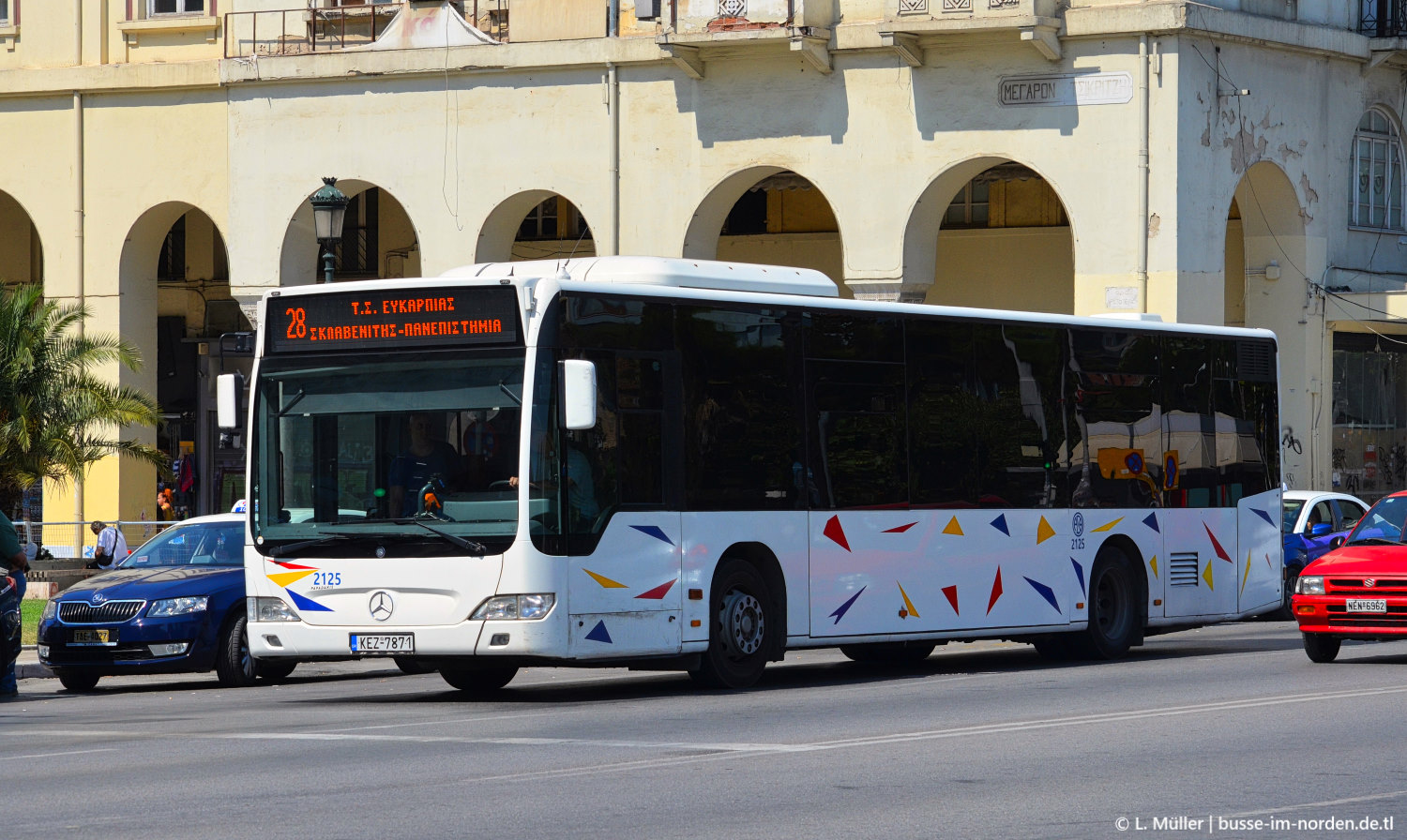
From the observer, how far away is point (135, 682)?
19672 millimetres

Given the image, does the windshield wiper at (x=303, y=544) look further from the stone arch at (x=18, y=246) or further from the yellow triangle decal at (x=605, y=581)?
the stone arch at (x=18, y=246)

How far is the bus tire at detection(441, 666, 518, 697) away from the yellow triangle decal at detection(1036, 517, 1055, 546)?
482 centimetres

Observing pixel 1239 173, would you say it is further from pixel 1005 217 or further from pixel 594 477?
pixel 594 477

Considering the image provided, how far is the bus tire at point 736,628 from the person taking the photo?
15.3m

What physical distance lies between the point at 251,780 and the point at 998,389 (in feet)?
29.6

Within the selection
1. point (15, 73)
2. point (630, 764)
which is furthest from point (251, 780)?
point (15, 73)

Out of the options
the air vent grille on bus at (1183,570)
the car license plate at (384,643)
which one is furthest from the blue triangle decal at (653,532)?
the air vent grille on bus at (1183,570)

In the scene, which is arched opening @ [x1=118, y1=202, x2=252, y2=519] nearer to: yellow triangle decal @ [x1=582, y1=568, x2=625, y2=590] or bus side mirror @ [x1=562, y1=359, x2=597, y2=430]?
yellow triangle decal @ [x1=582, y1=568, x2=625, y2=590]

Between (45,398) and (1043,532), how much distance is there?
675 inches

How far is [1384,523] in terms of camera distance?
1802cm

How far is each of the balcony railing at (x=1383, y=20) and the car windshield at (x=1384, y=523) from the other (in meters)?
16.0

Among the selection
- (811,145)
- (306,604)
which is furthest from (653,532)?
(811,145)

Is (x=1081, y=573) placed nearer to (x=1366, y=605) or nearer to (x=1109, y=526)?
(x=1109, y=526)

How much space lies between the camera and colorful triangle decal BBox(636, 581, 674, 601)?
14703 mm
